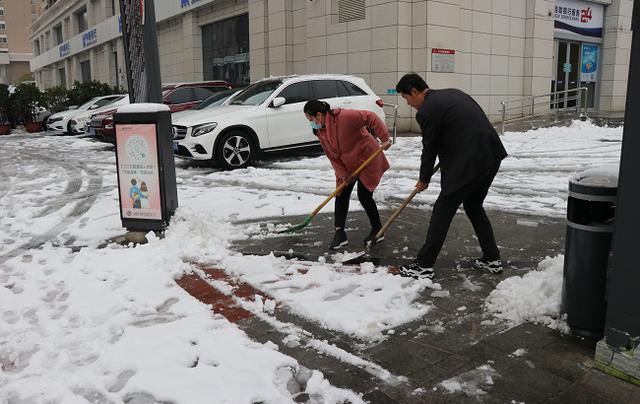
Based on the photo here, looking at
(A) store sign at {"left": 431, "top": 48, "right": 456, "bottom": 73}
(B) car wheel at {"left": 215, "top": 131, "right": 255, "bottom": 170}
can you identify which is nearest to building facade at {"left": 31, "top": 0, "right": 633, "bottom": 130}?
(A) store sign at {"left": 431, "top": 48, "right": 456, "bottom": 73}

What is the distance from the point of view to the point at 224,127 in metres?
10.9

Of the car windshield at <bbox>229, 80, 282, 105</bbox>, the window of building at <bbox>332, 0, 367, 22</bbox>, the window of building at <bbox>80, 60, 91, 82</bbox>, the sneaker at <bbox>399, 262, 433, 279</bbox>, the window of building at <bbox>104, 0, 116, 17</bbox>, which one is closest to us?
the sneaker at <bbox>399, 262, 433, 279</bbox>

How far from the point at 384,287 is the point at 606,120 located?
50.9ft

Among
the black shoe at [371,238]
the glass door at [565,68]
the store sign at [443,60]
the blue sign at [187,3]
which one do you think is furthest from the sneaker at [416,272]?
the blue sign at [187,3]

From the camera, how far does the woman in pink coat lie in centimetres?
553

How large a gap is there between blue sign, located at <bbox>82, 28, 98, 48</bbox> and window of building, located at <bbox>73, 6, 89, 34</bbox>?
Result: 2.71 m

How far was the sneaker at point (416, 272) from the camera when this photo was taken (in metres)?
4.66

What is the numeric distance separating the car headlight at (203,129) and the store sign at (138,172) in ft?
14.8

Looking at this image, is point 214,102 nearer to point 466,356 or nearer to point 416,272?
point 416,272

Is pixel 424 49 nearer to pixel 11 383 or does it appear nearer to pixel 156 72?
pixel 156 72

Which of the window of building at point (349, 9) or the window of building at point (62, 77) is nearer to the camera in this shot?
the window of building at point (349, 9)

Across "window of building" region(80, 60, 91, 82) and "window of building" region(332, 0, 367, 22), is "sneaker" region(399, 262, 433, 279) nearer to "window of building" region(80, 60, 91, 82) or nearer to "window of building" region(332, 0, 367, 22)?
"window of building" region(332, 0, 367, 22)

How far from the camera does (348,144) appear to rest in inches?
221

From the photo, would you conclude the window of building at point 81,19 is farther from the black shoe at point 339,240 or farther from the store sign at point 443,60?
the black shoe at point 339,240
